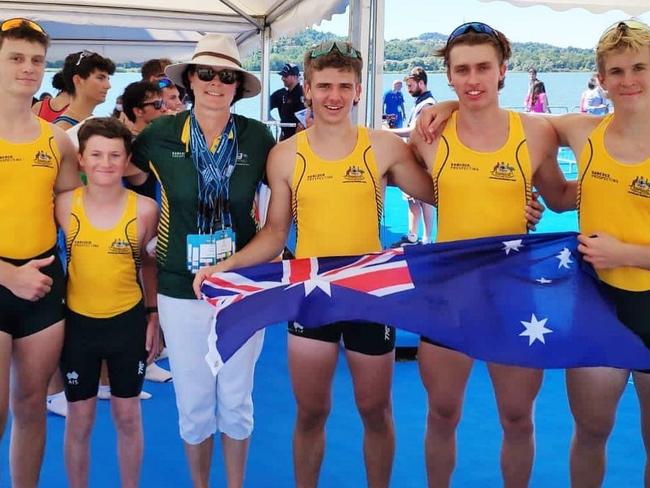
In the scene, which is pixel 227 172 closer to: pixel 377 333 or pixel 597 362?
pixel 377 333

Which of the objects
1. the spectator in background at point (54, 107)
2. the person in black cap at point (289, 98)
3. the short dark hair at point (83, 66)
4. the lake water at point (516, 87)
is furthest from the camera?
the lake water at point (516, 87)

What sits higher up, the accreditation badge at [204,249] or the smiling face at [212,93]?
the smiling face at [212,93]

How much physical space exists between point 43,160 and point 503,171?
1839 mm

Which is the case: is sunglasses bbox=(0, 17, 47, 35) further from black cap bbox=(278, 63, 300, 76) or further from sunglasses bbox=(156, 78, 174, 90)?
black cap bbox=(278, 63, 300, 76)

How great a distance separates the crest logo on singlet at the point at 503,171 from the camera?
9.12ft

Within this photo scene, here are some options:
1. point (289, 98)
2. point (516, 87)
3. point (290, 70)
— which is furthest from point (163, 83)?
point (516, 87)

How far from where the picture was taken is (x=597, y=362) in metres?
2.62

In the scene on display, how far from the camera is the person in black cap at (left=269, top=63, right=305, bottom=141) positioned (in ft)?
37.3

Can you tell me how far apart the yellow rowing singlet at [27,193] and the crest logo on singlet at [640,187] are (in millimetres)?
2242

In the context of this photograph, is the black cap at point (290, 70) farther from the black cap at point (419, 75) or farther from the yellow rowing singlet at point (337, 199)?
the yellow rowing singlet at point (337, 199)

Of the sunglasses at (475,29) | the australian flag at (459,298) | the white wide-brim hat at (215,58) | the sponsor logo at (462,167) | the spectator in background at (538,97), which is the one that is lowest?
the australian flag at (459,298)

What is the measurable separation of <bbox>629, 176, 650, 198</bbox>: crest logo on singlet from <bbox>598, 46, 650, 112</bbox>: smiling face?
0.82 ft

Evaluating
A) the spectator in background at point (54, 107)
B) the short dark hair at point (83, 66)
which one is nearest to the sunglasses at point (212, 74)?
the short dark hair at point (83, 66)

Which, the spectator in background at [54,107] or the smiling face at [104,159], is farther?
the spectator in background at [54,107]
